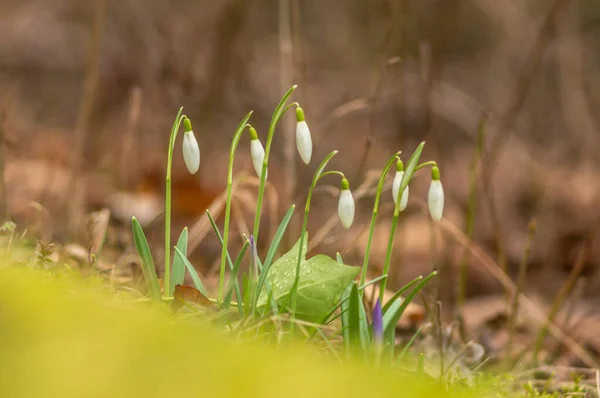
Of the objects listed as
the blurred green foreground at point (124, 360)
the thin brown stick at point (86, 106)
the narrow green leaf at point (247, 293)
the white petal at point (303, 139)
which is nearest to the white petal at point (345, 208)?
the white petal at point (303, 139)

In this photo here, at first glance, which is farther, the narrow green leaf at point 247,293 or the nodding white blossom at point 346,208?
the nodding white blossom at point 346,208

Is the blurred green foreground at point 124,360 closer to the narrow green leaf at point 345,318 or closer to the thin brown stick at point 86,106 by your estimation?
the narrow green leaf at point 345,318

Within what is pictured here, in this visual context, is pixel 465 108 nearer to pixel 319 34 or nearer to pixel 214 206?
pixel 319 34

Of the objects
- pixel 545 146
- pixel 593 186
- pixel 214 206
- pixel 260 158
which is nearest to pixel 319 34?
pixel 545 146

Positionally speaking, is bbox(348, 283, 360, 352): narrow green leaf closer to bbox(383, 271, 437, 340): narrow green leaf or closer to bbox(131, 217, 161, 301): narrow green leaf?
bbox(383, 271, 437, 340): narrow green leaf

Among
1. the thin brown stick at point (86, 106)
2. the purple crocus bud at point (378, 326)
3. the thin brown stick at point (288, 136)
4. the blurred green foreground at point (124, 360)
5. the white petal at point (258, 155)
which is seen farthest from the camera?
the thin brown stick at point (288, 136)

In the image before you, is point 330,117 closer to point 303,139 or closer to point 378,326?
point 303,139
